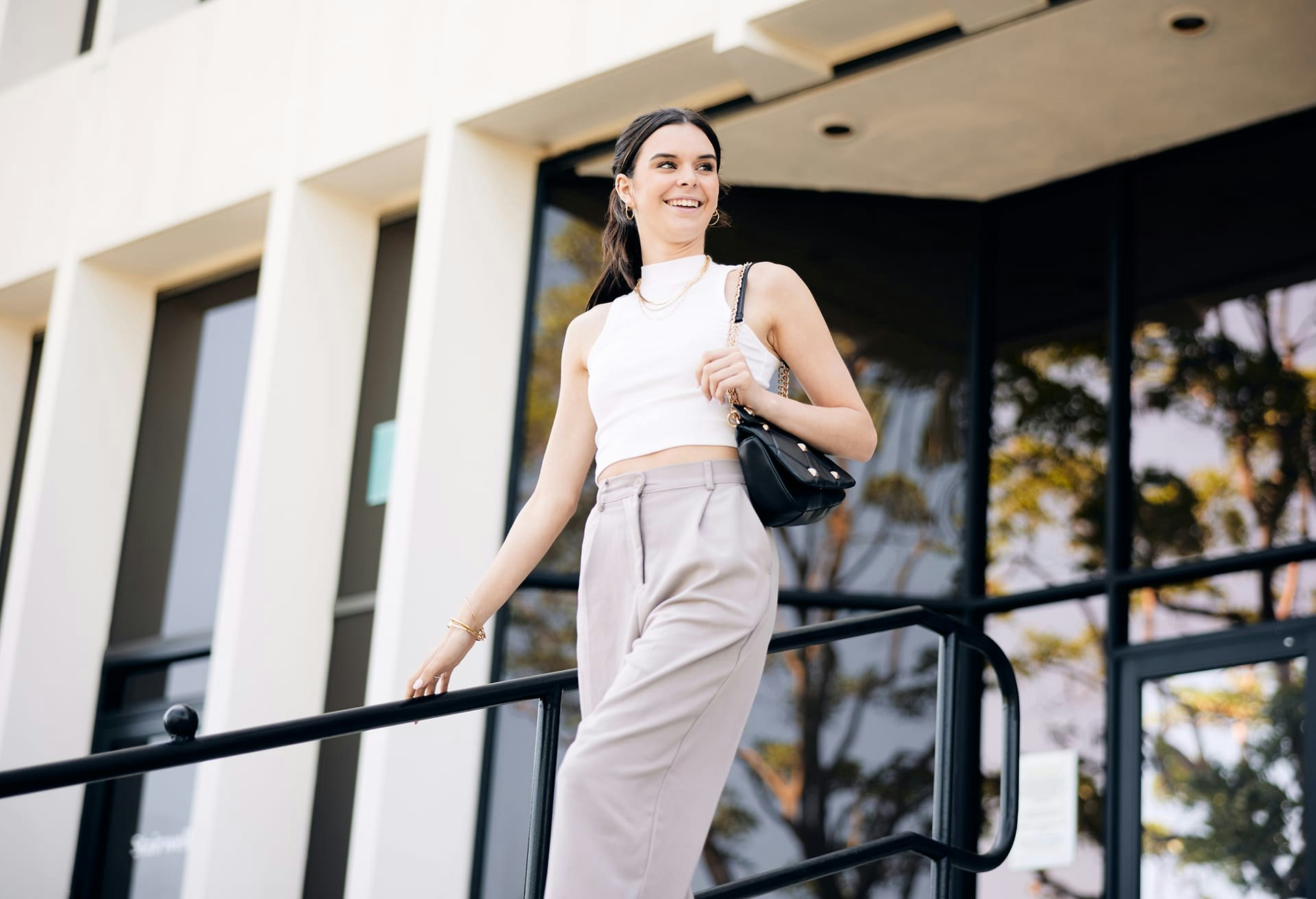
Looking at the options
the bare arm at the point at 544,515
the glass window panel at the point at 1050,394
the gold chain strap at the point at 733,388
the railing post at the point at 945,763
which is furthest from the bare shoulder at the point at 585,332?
the glass window panel at the point at 1050,394

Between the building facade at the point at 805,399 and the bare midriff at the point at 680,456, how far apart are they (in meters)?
4.12

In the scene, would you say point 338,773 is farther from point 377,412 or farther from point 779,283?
point 779,283

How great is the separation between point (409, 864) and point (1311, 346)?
4.35m

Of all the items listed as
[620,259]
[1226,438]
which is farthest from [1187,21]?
[620,259]

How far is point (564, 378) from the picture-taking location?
9.51ft

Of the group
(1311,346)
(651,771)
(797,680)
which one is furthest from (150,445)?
(651,771)

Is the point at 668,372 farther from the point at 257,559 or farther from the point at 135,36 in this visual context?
the point at 135,36

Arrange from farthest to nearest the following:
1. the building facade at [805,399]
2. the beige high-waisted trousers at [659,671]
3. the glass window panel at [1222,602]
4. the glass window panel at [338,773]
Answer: the glass window panel at [338,773] → the building facade at [805,399] → the glass window panel at [1222,602] → the beige high-waisted trousers at [659,671]

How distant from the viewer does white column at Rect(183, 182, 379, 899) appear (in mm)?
7453

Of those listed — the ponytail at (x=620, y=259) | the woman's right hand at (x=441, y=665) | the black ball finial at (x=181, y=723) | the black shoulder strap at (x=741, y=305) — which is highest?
the ponytail at (x=620, y=259)

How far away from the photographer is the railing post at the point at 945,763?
346 centimetres

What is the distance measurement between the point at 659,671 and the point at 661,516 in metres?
0.27

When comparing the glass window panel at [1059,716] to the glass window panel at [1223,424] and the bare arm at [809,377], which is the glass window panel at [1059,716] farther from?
the bare arm at [809,377]

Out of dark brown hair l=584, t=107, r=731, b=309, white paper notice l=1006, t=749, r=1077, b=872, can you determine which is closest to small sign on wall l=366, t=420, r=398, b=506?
white paper notice l=1006, t=749, r=1077, b=872
